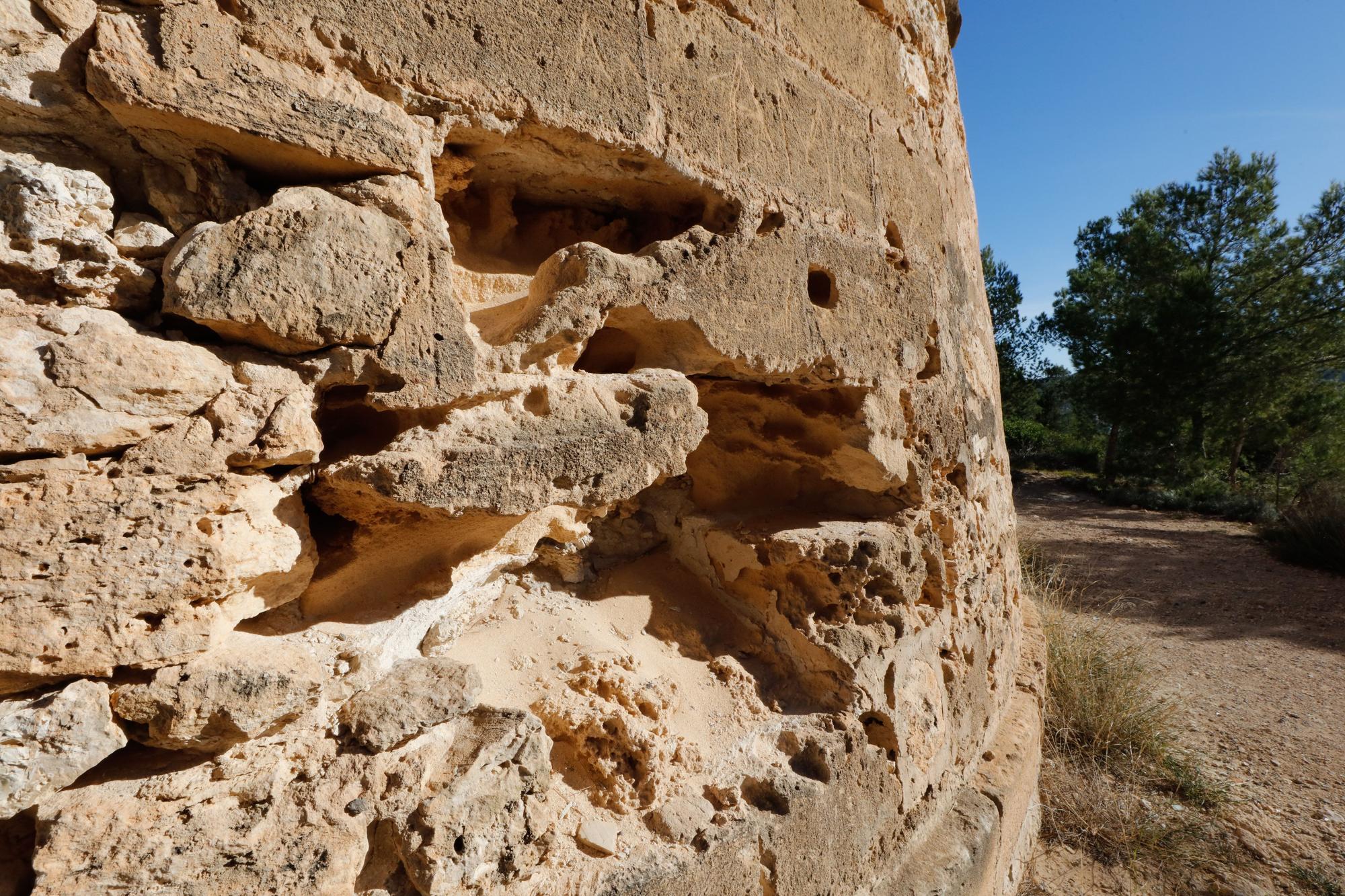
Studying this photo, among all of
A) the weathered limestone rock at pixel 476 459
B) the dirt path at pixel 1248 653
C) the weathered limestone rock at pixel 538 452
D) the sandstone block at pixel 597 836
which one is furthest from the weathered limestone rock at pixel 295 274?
the dirt path at pixel 1248 653

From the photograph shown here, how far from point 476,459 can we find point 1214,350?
12.8 m

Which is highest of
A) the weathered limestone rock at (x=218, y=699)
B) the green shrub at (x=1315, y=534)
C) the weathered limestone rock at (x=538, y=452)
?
the weathered limestone rock at (x=538, y=452)

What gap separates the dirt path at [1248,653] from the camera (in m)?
2.95

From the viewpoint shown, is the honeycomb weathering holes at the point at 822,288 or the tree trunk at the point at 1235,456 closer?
the honeycomb weathering holes at the point at 822,288

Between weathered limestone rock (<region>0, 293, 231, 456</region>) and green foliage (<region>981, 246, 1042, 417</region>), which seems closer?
weathered limestone rock (<region>0, 293, 231, 456</region>)

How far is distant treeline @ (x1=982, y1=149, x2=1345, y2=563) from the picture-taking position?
9781mm

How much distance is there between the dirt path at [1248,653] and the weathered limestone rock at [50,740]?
3656 millimetres

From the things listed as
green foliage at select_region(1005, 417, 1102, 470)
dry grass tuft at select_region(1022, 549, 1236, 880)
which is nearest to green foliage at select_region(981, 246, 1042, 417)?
green foliage at select_region(1005, 417, 1102, 470)

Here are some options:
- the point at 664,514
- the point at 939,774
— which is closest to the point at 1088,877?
the point at 939,774

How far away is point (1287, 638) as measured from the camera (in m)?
4.91

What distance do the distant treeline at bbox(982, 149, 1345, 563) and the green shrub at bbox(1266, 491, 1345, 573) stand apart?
0.34 metres

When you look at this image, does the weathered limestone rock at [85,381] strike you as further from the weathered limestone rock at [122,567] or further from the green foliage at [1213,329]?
the green foliage at [1213,329]

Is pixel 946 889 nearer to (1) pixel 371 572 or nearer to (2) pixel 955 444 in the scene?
(2) pixel 955 444

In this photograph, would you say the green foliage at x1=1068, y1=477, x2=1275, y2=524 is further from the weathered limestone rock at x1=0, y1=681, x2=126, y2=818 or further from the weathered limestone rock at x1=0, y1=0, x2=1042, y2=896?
the weathered limestone rock at x1=0, y1=681, x2=126, y2=818
